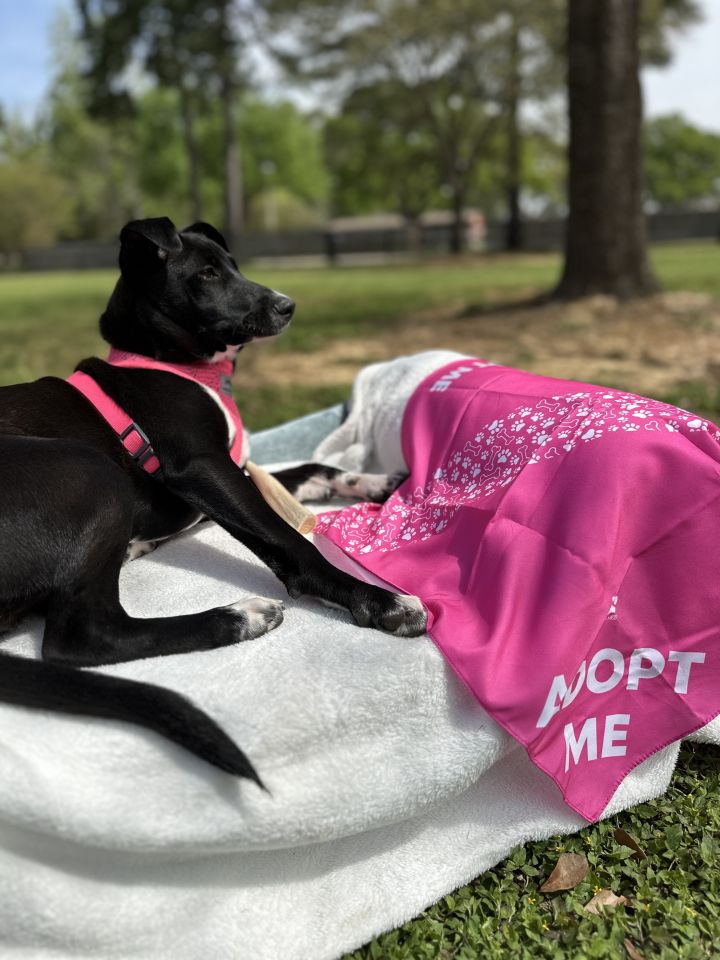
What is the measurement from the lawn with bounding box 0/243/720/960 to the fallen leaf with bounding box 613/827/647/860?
0.02m

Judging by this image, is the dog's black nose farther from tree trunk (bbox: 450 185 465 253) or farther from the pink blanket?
tree trunk (bbox: 450 185 465 253)

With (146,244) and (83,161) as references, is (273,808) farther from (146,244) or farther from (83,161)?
(83,161)

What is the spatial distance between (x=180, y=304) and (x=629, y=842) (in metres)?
2.37

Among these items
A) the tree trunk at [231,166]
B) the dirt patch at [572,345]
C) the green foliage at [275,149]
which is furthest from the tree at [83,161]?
the dirt patch at [572,345]

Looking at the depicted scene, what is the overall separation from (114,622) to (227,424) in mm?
1012

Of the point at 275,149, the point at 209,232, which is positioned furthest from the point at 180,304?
the point at 275,149

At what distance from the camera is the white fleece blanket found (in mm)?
1939

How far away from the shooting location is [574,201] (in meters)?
9.48

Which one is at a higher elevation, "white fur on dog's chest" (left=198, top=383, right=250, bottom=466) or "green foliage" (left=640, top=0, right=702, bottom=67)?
"green foliage" (left=640, top=0, right=702, bottom=67)

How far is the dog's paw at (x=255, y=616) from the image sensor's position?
Result: 243 cm

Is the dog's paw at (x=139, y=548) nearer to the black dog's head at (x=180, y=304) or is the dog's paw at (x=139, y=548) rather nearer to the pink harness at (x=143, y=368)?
the pink harness at (x=143, y=368)

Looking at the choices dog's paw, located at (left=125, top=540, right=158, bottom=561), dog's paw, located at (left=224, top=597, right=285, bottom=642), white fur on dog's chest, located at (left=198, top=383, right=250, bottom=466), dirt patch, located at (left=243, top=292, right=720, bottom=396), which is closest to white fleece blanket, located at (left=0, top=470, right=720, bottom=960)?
dog's paw, located at (left=224, top=597, right=285, bottom=642)

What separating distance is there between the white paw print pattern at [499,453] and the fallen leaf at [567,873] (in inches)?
44.0

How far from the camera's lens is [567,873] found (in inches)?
92.4
